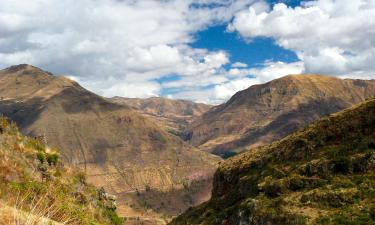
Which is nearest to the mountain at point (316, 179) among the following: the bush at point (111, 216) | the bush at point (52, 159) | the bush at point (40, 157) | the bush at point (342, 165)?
the bush at point (342, 165)

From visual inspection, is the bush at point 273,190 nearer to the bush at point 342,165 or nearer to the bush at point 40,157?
the bush at point 342,165

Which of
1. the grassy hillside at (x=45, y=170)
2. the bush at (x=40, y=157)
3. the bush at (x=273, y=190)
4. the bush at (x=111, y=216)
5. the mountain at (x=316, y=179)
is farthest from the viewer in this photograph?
the bush at (x=273, y=190)

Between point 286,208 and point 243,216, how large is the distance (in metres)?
11.1

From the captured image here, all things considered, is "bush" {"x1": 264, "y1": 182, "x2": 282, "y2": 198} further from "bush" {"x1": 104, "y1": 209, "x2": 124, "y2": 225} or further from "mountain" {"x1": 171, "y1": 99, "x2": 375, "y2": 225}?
"bush" {"x1": 104, "y1": 209, "x2": 124, "y2": 225}

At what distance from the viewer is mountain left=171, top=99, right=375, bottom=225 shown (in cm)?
6981

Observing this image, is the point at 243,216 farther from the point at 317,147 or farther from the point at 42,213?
the point at 42,213

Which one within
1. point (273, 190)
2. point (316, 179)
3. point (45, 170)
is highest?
point (45, 170)

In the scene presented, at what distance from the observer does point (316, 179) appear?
8338 cm

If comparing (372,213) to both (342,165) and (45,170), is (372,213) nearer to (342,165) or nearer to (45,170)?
(342,165)

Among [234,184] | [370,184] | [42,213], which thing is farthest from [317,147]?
[42,213]

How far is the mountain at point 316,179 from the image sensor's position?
69.8m

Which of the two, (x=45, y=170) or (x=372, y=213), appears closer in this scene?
(x=45, y=170)

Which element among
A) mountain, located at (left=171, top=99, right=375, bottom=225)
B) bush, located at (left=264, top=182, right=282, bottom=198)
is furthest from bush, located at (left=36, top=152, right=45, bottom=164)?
bush, located at (left=264, top=182, right=282, bottom=198)

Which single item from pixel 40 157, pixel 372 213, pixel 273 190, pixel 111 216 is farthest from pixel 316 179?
pixel 40 157
